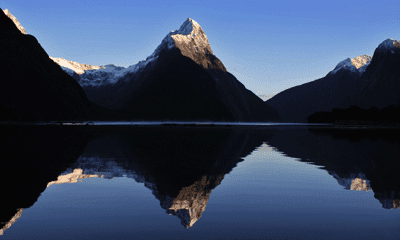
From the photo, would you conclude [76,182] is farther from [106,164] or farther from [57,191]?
[106,164]

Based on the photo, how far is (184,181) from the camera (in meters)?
24.4

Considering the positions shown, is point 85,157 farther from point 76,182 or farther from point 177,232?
point 177,232

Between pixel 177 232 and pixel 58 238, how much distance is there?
14.3 ft

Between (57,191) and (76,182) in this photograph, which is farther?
(76,182)

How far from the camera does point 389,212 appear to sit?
16391 millimetres

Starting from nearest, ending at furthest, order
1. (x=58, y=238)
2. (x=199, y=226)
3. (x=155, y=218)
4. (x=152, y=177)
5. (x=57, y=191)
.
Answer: (x=58, y=238) < (x=199, y=226) < (x=155, y=218) < (x=57, y=191) < (x=152, y=177)

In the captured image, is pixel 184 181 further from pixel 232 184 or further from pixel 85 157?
pixel 85 157

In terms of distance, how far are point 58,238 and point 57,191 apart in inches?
358

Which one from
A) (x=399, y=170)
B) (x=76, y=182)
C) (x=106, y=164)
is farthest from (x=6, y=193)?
(x=399, y=170)

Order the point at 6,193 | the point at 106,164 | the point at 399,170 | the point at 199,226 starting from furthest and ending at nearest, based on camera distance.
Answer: the point at 106,164
the point at 399,170
the point at 6,193
the point at 199,226

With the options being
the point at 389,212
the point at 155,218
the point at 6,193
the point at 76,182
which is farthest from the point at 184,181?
the point at 389,212

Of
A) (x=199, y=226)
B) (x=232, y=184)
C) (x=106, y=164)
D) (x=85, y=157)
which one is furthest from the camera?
(x=85, y=157)

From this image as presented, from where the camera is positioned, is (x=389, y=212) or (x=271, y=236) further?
(x=389, y=212)

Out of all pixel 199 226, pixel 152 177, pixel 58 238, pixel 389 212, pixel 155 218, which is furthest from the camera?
pixel 152 177
